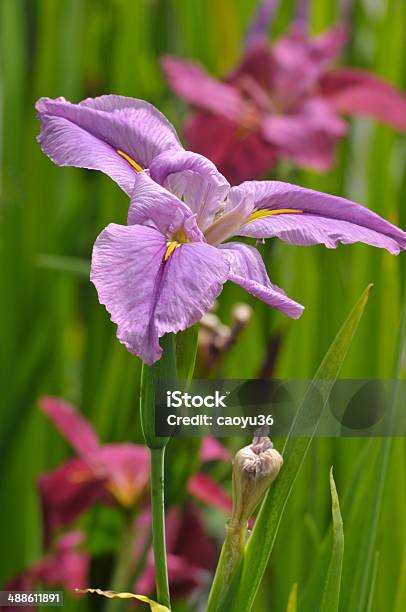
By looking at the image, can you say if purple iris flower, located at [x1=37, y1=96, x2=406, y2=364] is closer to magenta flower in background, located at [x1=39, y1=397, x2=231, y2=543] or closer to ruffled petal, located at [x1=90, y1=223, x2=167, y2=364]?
ruffled petal, located at [x1=90, y1=223, x2=167, y2=364]

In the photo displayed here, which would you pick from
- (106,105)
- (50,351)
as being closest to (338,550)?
(106,105)

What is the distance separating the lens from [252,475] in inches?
10.7

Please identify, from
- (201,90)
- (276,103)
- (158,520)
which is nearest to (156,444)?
(158,520)

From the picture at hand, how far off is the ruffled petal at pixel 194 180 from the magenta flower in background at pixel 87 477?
0.25 m

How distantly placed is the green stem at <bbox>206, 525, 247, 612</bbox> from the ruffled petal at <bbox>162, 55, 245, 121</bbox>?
43 cm

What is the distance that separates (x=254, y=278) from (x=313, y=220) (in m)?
0.03

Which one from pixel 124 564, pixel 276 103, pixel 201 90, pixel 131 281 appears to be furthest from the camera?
pixel 276 103

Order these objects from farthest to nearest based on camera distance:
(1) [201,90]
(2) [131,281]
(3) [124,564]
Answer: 1. (1) [201,90]
2. (3) [124,564]
3. (2) [131,281]

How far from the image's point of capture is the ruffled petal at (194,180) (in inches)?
10.9

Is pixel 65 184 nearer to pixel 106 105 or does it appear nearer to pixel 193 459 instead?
pixel 193 459

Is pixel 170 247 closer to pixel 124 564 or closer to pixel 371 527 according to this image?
pixel 371 527

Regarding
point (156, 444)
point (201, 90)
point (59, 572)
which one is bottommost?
point (59, 572)

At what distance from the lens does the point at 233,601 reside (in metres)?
0.27

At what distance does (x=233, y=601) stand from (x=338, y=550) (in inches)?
1.4
